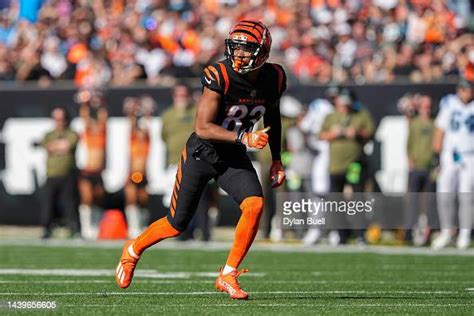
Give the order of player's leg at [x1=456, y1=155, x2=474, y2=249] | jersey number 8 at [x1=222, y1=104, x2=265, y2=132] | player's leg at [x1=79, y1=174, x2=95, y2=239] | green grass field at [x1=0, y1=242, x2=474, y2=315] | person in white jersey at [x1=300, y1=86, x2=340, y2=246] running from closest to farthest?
green grass field at [x1=0, y1=242, x2=474, y2=315] < jersey number 8 at [x1=222, y1=104, x2=265, y2=132] < player's leg at [x1=456, y1=155, x2=474, y2=249] < person in white jersey at [x1=300, y1=86, x2=340, y2=246] < player's leg at [x1=79, y1=174, x2=95, y2=239]

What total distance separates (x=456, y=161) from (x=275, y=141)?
664 centimetres

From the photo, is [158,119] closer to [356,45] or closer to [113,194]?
[113,194]

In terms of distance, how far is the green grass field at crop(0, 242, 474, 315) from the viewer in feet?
25.3

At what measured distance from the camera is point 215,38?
60.6 feet

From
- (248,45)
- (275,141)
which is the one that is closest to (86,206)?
(275,141)

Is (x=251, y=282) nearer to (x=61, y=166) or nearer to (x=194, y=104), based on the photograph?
(x=194, y=104)

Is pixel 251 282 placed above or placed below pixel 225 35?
below

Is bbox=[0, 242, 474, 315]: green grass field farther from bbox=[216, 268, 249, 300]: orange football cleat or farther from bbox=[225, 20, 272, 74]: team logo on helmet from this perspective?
bbox=[225, 20, 272, 74]: team logo on helmet

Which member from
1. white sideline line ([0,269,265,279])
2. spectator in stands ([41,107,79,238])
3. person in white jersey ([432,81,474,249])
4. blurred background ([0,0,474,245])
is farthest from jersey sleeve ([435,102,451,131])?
white sideline line ([0,269,265,279])

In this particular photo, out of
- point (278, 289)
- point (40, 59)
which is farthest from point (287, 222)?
point (40, 59)

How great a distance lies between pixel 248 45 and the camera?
26.2ft

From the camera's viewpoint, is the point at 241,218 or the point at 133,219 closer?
the point at 241,218

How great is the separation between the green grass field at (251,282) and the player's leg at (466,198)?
1510 millimetres

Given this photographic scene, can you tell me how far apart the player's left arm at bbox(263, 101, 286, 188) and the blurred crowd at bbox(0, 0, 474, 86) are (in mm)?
7688
